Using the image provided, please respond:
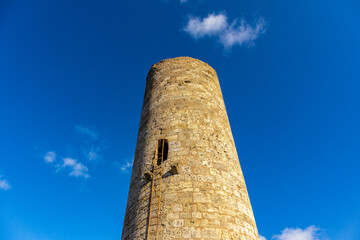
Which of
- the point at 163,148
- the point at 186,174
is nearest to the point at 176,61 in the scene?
the point at 163,148

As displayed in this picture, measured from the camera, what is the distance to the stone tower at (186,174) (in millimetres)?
4148

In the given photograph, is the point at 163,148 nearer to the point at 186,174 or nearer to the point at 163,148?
the point at 163,148

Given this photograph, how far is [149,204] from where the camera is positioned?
15.0 feet

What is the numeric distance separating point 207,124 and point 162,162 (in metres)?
1.55

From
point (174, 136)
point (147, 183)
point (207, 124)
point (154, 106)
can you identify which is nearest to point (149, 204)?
point (147, 183)

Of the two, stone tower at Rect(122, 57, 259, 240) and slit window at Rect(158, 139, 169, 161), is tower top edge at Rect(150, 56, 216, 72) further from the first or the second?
slit window at Rect(158, 139, 169, 161)

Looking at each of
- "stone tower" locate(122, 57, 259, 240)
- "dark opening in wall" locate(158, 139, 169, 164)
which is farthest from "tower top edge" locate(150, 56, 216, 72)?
"dark opening in wall" locate(158, 139, 169, 164)

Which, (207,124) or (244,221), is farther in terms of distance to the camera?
(207,124)

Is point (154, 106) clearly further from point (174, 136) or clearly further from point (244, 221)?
point (244, 221)

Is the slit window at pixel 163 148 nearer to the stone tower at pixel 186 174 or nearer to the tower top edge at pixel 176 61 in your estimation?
the stone tower at pixel 186 174

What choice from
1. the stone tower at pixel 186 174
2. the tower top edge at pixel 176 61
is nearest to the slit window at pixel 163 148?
the stone tower at pixel 186 174

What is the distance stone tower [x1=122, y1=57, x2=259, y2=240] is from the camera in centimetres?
415

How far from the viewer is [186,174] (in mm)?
4738

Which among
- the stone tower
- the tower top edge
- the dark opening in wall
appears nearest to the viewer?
the stone tower
